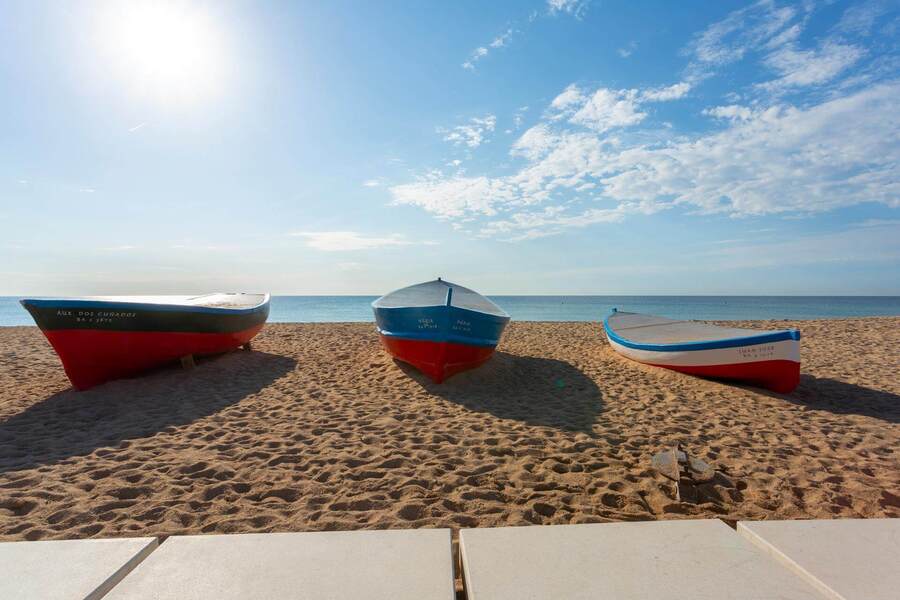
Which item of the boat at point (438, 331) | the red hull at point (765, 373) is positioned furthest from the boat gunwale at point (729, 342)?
the boat at point (438, 331)

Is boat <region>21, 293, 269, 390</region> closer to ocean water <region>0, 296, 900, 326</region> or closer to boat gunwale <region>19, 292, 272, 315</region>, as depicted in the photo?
boat gunwale <region>19, 292, 272, 315</region>

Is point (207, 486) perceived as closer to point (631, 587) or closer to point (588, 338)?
point (631, 587)

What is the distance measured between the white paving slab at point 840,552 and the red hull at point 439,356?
5.70 metres

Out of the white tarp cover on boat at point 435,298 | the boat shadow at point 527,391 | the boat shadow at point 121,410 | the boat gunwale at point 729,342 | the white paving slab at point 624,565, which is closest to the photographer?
the white paving slab at point 624,565

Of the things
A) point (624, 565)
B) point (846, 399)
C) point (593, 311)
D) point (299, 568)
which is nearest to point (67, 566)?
point (299, 568)

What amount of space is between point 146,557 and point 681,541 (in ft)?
8.10

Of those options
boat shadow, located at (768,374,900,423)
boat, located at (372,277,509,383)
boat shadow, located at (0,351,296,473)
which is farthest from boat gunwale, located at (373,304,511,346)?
boat shadow, located at (768,374,900,423)

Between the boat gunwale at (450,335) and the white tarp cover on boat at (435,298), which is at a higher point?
the white tarp cover on boat at (435,298)

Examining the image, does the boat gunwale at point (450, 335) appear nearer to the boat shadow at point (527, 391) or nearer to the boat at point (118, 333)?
the boat shadow at point (527, 391)

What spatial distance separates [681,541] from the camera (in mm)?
2064

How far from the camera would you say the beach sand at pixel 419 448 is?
3.34m

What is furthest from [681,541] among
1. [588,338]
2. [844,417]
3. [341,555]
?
[588,338]

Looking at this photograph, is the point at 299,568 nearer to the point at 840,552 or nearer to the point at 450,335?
the point at 840,552

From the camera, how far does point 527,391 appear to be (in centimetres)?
738
